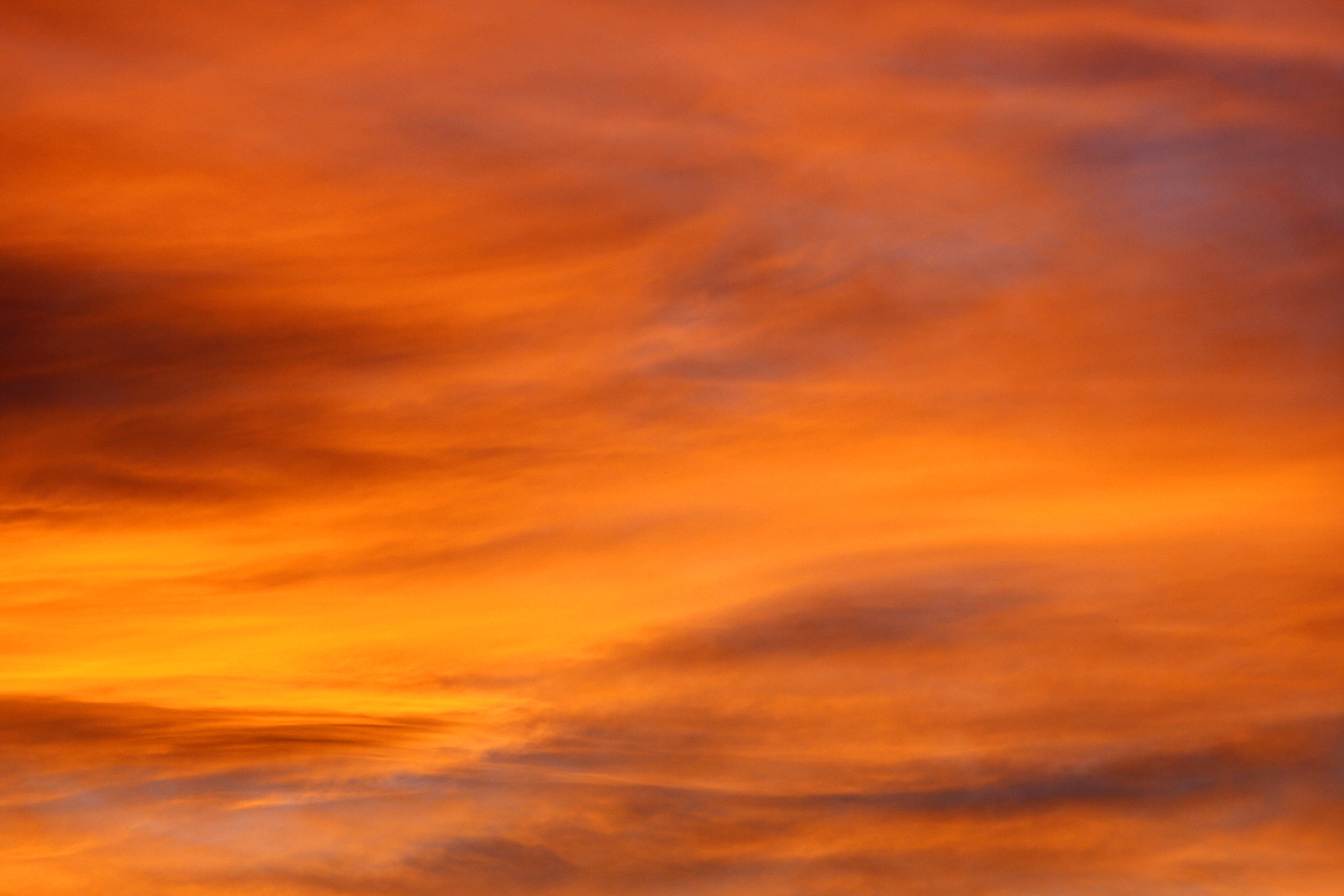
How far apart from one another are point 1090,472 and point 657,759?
0.74 meters

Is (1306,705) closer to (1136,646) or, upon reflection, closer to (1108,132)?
(1136,646)

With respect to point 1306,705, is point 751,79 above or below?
above

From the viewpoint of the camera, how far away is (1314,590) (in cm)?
235

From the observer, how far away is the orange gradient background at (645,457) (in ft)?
7.52

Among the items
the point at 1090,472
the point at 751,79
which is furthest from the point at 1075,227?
the point at 751,79

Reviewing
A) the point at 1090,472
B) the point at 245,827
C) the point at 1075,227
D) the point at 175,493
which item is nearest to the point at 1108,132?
the point at 1075,227

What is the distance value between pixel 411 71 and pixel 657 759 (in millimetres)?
1041

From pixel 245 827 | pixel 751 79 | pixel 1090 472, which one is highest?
pixel 751 79

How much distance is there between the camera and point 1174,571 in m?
2.32

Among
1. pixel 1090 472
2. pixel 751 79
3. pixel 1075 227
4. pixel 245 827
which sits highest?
pixel 751 79

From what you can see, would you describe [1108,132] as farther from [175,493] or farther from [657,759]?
[175,493]

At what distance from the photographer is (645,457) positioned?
232 centimetres

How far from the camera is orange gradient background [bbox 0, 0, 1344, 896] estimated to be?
7.52 feet

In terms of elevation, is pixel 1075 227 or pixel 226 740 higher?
pixel 1075 227
